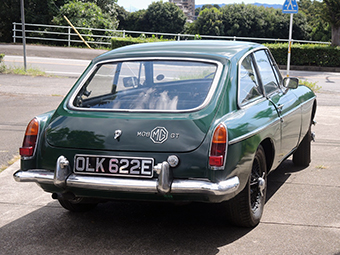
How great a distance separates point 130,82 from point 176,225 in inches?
55.4

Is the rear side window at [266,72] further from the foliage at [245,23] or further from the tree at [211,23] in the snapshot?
the tree at [211,23]

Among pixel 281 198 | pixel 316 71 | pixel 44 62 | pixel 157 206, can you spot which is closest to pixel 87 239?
pixel 157 206

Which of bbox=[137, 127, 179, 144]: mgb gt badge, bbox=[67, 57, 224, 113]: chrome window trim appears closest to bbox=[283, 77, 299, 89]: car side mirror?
bbox=[67, 57, 224, 113]: chrome window trim

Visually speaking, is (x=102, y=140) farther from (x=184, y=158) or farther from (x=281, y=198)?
(x=281, y=198)

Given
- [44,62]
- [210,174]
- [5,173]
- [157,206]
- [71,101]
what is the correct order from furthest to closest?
[44,62], [5,173], [157,206], [71,101], [210,174]

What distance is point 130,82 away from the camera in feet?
15.9

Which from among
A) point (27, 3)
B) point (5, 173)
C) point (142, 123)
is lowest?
point (5, 173)

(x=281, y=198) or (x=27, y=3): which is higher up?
(x=27, y=3)

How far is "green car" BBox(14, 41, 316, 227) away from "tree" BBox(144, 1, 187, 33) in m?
75.1

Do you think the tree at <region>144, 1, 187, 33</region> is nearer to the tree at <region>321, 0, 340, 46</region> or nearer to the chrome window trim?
the tree at <region>321, 0, 340, 46</region>

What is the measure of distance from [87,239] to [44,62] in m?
20.1

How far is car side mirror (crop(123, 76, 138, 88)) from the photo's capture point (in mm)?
4821

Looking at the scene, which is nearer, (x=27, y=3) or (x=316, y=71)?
(x=316, y=71)

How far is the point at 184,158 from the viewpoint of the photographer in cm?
385
